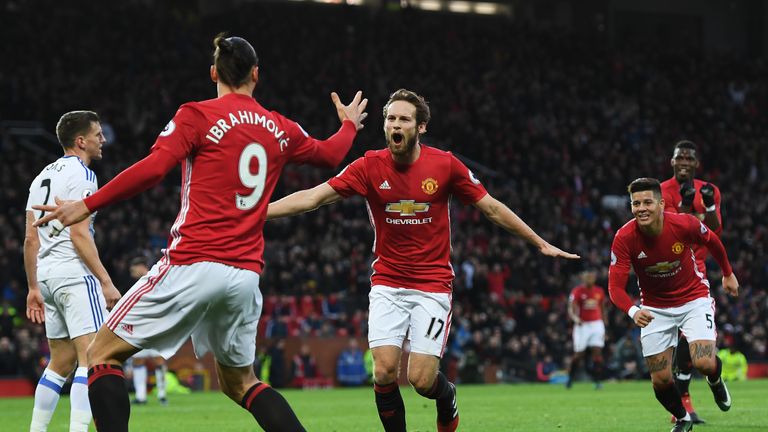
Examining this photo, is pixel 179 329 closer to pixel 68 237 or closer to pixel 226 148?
pixel 226 148

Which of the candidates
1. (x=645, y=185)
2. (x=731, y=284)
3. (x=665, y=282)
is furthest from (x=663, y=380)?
(x=645, y=185)

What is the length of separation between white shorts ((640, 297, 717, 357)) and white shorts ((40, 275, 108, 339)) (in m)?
5.13

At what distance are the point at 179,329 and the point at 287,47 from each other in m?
32.0

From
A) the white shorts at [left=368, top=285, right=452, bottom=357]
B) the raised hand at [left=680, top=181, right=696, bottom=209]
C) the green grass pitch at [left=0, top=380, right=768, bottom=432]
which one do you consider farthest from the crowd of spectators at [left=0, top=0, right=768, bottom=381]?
the white shorts at [left=368, top=285, right=452, bottom=357]

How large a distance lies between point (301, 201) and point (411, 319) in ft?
4.09

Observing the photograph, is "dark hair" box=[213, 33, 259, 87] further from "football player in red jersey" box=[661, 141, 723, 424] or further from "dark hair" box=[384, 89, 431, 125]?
"football player in red jersey" box=[661, 141, 723, 424]

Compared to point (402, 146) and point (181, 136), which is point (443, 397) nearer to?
point (402, 146)

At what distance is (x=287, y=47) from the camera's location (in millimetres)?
37594

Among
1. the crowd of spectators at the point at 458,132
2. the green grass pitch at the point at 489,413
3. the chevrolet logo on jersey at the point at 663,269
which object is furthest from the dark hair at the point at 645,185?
the crowd of spectators at the point at 458,132

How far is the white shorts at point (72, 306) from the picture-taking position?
8992 millimetres

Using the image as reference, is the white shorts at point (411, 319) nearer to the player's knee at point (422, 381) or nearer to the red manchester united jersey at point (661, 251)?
the player's knee at point (422, 381)

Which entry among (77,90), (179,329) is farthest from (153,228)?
(179,329)

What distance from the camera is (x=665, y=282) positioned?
11.1 meters

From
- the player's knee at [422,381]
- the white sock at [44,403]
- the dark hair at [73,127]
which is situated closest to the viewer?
the player's knee at [422,381]
